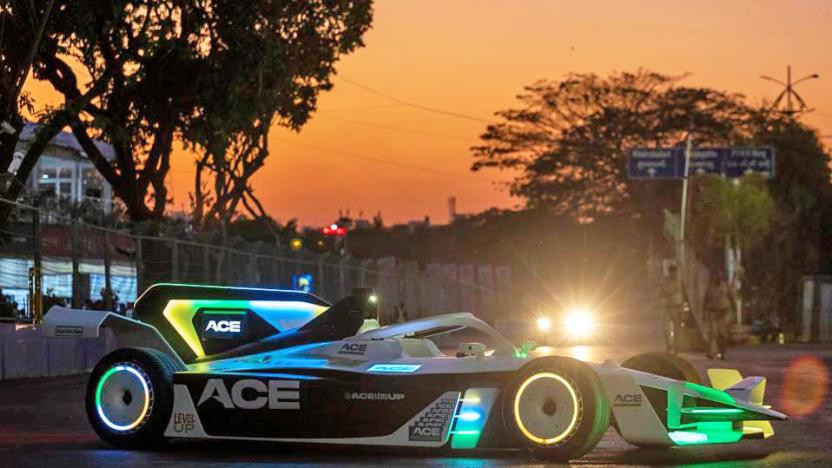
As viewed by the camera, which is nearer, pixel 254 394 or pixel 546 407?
pixel 546 407

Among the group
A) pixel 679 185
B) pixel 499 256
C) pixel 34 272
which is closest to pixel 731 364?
pixel 34 272

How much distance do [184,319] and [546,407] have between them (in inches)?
106

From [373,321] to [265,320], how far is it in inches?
29.0

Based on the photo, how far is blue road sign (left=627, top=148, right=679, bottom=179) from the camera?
58844mm

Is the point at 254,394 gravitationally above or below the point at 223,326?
below

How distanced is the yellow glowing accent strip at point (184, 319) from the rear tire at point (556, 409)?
92.0 inches

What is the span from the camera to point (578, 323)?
3397cm

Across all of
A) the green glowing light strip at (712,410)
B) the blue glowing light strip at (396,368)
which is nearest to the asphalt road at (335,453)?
the green glowing light strip at (712,410)

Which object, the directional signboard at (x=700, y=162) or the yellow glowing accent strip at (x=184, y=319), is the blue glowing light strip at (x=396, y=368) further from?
the directional signboard at (x=700, y=162)

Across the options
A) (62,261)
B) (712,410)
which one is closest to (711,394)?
(712,410)

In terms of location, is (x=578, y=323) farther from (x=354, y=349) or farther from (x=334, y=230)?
(x=354, y=349)

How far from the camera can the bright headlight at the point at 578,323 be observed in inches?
1331

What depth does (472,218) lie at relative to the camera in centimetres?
9469

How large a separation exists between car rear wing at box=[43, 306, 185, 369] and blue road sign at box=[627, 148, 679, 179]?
49911 millimetres
